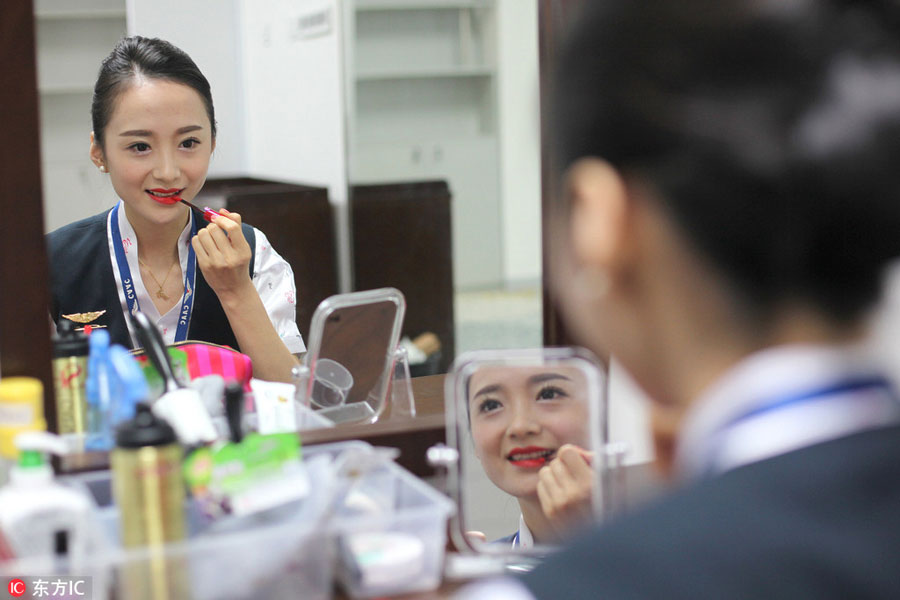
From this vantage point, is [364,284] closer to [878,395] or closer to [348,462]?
[348,462]

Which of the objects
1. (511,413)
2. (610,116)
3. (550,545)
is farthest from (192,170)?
(610,116)

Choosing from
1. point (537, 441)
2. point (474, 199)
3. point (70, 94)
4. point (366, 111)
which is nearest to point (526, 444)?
point (537, 441)

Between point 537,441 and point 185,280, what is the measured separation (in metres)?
0.42

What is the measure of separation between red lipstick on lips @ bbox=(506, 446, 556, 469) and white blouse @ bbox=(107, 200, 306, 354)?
264 mm

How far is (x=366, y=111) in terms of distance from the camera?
267 centimetres

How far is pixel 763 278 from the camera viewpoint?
1.59ft

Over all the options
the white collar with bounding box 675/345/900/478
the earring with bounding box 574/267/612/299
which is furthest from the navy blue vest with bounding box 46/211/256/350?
the white collar with bounding box 675/345/900/478

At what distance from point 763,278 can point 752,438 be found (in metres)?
0.08

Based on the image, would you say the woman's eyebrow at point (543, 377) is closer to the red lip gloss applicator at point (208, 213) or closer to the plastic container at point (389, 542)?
the plastic container at point (389, 542)

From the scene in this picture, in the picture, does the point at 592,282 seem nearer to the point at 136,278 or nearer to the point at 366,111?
the point at 136,278

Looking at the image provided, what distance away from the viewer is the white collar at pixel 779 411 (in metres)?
0.45

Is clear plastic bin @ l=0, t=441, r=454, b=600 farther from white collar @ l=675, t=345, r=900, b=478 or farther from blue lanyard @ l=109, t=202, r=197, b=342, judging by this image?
white collar @ l=675, t=345, r=900, b=478

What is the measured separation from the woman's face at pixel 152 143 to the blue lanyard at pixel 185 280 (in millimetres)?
25

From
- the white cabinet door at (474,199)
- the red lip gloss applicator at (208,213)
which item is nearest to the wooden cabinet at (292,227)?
the red lip gloss applicator at (208,213)
